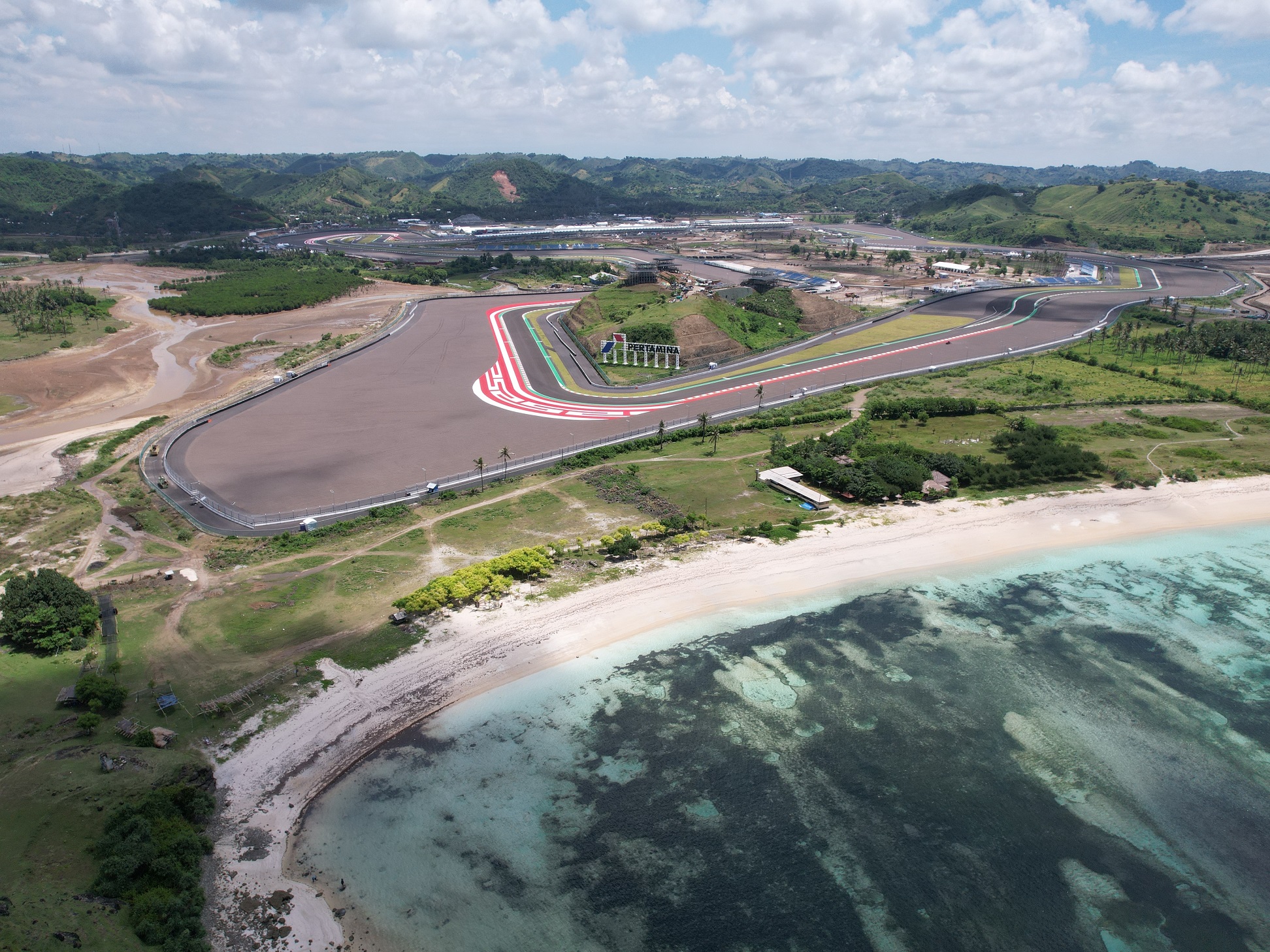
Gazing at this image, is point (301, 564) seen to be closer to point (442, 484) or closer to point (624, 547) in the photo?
point (442, 484)

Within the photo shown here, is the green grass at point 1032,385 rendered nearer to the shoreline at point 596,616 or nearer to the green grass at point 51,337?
the shoreline at point 596,616

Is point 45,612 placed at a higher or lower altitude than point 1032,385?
lower

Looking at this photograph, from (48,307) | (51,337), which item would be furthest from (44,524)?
(48,307)

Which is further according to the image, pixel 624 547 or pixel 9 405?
pixel 9 405

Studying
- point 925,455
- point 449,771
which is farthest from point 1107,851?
point 925,455

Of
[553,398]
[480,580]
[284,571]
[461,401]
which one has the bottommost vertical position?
[284,571]

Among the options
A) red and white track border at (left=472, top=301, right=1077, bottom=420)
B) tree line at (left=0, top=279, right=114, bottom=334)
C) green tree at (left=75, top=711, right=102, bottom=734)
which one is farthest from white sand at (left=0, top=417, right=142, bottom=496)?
tree line at (left=0, top=279, right=114, bottom=334)

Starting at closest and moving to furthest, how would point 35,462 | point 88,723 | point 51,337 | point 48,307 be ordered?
point 88,723
point 35,462
point 51,337
point 48,307
